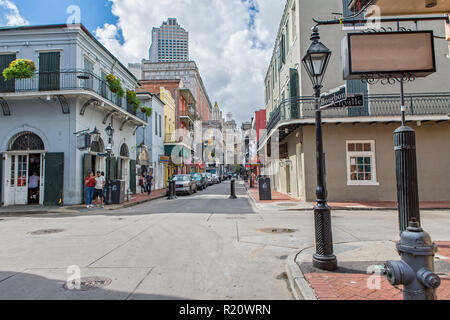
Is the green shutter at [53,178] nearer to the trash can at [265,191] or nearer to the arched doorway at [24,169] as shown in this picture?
the arched doorway at [24,169]

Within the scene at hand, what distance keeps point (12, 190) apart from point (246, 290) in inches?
654

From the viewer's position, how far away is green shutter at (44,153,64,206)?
1609 centimetres

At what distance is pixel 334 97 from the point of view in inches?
200

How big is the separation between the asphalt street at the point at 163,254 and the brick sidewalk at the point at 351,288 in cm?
43

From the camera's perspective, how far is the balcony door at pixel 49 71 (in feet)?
52.7

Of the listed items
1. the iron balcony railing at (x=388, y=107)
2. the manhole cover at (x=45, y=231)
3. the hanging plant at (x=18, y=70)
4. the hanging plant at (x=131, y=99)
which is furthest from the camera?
the hanging plant at (x=131, y=99)

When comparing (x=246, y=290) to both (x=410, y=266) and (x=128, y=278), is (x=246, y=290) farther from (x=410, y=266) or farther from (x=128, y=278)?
(x=410, y=266)

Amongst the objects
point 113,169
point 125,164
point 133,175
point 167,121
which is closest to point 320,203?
point 113,169

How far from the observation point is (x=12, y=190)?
54.3 ft

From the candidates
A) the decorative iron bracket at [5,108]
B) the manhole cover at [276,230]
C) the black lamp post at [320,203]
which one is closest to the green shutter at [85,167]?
the decorative iron bracket at [5,108]

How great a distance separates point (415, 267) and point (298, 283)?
171 centimetres

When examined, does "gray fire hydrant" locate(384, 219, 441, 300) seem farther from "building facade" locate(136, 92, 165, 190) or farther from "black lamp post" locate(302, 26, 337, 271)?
"building facade" locate(136, 92, 165, 190)

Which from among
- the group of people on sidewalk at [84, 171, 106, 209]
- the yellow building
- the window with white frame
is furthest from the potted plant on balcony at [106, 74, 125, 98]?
the yellow building
